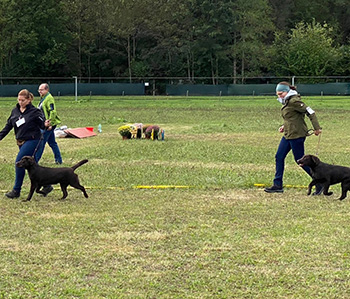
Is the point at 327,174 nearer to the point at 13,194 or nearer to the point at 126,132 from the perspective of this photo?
the point at 13,194

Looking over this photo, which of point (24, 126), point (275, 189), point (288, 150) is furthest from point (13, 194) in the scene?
point (288, 150)

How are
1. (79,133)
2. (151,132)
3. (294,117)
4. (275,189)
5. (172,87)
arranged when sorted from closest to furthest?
1. (294,117)
2. (275,189)
3. (151,132)
4. (79,133)
5. (172,87)

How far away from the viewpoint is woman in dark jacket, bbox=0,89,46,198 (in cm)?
980

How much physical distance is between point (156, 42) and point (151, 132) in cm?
4630

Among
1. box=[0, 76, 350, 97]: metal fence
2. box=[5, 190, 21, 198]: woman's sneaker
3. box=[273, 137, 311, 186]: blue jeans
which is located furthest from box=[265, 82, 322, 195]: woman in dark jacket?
box=[0, 76, 350, 97]: metal fence

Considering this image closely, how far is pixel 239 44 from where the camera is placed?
60.8 meters

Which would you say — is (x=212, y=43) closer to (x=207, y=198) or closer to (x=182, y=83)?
(x=182, y=83)

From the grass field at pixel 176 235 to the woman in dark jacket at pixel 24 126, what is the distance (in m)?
0.41

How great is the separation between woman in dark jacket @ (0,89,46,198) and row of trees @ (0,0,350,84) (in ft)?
163

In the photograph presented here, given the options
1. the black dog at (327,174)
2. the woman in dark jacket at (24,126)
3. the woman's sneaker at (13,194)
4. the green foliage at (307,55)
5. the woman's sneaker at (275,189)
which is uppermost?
the green foliage at (307,55)

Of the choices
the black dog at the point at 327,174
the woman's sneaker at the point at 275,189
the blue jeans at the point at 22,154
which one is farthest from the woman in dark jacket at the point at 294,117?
the blue jeans at the point at 22,154

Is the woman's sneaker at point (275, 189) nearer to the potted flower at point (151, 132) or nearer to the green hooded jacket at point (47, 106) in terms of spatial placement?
the green hooded jacket at point (47, 106)

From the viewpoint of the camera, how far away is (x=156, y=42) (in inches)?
2501

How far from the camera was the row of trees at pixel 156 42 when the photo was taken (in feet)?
194
